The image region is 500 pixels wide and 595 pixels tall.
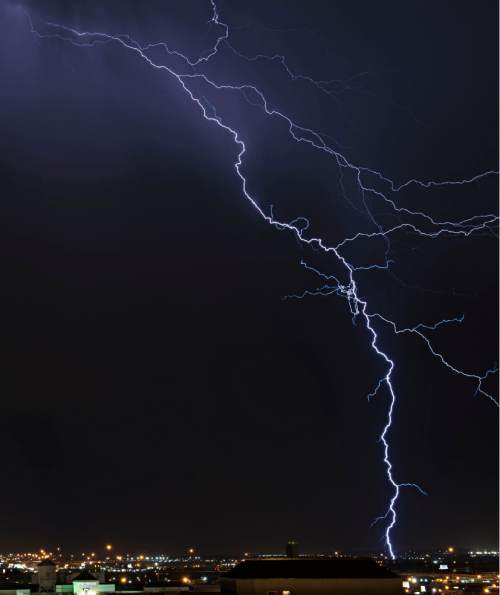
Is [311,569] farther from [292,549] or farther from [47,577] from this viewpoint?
[47,577]

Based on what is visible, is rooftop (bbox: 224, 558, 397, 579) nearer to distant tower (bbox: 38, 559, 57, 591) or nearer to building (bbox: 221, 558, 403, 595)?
building (bbox: 221, 558, 403, 595)

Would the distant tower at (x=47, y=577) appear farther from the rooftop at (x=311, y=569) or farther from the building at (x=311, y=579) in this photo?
the building at (x=311, y=579)

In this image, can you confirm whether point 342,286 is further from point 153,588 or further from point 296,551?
point 153,588

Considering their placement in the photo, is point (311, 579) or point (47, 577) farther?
point (47, 577)

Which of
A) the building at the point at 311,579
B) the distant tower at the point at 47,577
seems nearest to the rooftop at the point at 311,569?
the building at the point at 311,579

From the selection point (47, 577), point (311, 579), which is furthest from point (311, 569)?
point (47, 577)

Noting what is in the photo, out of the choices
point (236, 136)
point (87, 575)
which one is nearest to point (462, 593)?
point (87, 575)
